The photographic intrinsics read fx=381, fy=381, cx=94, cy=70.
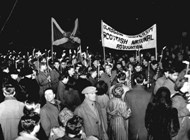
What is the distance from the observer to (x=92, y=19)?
41188 millimetres

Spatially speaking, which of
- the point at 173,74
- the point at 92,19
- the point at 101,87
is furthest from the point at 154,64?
the point at 92,19

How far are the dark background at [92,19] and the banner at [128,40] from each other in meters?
2.49

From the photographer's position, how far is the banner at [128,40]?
12.6 meters

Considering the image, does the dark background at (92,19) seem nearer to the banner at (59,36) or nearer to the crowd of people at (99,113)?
the banner at (59,36)

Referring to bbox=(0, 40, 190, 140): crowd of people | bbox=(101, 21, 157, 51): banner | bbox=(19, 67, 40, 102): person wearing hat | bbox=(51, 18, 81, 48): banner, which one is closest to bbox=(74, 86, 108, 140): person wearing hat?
bbox=(0, 40, 190, 140): crowd of people

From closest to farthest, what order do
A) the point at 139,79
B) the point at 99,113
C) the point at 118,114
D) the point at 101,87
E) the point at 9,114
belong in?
the point at 9,114 → the point at 99,113 → the point at 139,79 → the point at 118,114 → the point at 101,87

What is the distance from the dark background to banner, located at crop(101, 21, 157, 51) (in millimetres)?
2493

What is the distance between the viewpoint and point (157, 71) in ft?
39.1

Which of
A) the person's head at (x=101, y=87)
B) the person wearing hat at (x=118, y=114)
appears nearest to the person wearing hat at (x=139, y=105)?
the person wearing hat at (x=118, y=114)

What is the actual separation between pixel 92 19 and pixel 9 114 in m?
35.3

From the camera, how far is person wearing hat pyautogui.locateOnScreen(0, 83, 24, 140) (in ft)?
21.3

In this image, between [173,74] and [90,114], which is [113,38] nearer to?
[173,74]

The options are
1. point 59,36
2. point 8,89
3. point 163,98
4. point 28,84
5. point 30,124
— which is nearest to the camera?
point 30,124

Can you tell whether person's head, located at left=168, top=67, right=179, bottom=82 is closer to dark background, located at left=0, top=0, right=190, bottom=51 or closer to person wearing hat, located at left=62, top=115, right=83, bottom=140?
person wearing hat, located at left=62, top=115, right=83, bottom=140
